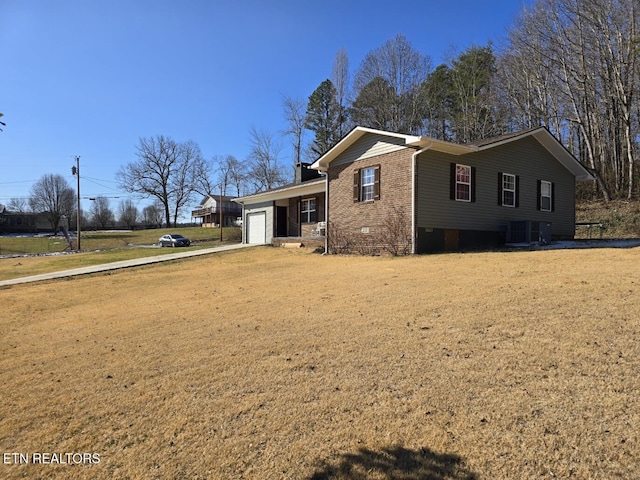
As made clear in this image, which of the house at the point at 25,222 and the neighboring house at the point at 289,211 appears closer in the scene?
the neighboring house at the point at 289,211

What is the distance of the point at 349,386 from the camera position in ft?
11.3

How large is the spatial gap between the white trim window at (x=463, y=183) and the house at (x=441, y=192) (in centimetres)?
4

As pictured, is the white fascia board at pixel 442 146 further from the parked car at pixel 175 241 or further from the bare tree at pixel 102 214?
the bare tree at pixel 102 214

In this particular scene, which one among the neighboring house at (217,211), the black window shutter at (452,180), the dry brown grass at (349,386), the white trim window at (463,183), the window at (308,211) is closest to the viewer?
the dry brown grass at (349,386)

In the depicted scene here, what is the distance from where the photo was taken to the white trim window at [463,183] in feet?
46.7

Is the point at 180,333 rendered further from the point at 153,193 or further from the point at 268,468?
the point at 153,193

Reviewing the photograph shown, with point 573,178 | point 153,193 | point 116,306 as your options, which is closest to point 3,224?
point 153,193

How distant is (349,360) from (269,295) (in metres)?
4.20

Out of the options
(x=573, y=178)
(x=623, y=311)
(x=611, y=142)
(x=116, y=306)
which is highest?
(x=611, y=142)

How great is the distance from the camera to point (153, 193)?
64250 mm

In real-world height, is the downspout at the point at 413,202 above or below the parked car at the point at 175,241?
above

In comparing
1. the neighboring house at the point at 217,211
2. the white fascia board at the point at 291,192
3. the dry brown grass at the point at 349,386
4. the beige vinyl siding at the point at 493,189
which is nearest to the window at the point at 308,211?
the white fascia board at the point at 291,192

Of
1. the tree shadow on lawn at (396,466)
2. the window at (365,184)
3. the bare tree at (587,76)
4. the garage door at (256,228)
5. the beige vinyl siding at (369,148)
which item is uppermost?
the bare tree at (587,76)

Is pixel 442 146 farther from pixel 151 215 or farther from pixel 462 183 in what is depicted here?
pixel 151 215
